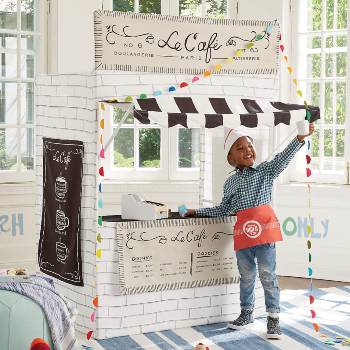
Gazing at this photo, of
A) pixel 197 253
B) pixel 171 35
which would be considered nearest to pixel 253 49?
pixel 171 35

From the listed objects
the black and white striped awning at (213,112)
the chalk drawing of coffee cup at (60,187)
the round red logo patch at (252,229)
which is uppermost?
the black and white striped awning at (213,112)

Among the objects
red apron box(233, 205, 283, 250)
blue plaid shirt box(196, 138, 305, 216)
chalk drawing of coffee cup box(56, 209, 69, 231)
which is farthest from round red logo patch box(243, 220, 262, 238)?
chalk drawing of coffee cup box(56, 209, 69, 231)

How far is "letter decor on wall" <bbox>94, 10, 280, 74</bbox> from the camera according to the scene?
13.0 ft

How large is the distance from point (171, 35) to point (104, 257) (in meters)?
1.27

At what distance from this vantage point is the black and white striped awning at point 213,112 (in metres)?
3.79

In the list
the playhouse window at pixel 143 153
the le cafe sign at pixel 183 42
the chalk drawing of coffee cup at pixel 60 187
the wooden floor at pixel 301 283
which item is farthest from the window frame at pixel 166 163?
the le cafe sign at pixel 183 42

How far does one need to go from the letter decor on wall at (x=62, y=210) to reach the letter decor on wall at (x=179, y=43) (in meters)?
0.56

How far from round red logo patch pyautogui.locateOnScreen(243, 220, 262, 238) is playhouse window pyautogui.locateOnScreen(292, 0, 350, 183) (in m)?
1.80

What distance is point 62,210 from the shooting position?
167 inches

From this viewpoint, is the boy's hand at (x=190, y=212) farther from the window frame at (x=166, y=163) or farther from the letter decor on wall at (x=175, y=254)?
the window frame at (x=166, y=163)

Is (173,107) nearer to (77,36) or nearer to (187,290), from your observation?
(187,290)

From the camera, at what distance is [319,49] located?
5.77 meters

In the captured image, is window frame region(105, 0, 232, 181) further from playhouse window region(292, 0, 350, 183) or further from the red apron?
the red apron

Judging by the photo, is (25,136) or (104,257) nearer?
(104,257)
